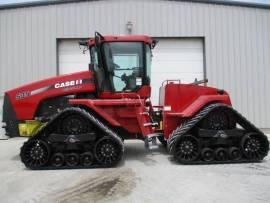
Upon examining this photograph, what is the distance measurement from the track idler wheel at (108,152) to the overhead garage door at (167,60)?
7.81 metres

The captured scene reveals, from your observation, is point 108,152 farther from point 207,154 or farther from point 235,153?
point 235,153

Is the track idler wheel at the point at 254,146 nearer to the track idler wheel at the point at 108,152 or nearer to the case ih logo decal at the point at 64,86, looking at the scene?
the track idler wheel at the point at 108,152

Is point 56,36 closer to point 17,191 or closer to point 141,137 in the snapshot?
point 141,137

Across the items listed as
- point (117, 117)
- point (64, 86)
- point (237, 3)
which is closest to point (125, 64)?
point (117, 117)

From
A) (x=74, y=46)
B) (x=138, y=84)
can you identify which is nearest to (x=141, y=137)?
(x=138, y=84)

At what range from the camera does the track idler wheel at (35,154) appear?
695 centimetres

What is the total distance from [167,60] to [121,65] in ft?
24.0

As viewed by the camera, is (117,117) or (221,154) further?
(117,117)

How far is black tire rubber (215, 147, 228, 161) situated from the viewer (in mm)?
7238

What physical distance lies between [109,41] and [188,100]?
6.88ft

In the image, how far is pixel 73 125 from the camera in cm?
716

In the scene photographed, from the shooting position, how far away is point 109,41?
306 inches

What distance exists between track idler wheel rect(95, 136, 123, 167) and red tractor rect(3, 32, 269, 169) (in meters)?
0.02

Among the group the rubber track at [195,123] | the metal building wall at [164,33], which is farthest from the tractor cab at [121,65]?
the metal building wall at [164,33]
